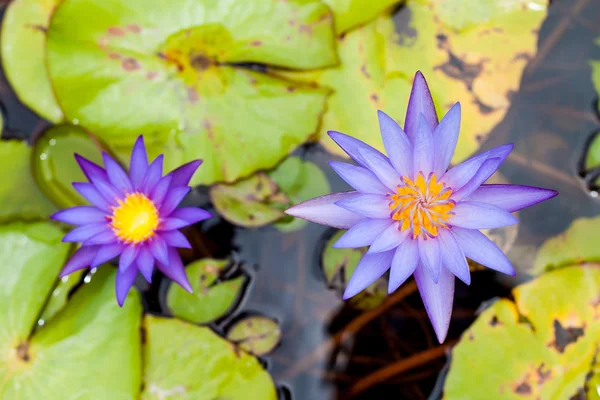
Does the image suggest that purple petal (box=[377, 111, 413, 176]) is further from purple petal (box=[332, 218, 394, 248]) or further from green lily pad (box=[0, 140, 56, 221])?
green lily pad (box=[0, 140, 56, 221])

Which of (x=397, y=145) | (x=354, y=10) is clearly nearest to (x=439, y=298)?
(x=397, y=145)

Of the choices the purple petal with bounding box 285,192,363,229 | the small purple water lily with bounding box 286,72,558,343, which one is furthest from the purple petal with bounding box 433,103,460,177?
the purple petal with bounding box 285,192,363,229

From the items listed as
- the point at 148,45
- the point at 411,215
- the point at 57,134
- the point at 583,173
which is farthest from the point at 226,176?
the point at 583,173

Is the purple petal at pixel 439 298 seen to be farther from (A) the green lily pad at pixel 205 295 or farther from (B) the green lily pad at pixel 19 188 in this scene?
(B) the green lily pad at pixel 19 188

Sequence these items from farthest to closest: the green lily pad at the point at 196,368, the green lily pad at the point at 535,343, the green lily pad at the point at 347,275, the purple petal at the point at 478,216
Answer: the green lily pad at the point at 347,275 < the green lily pad at the point at 196,368 < the green lily pad at the point at 535,343 < the purple petal at the point at 478,216

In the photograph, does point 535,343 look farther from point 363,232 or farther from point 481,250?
point 363,232

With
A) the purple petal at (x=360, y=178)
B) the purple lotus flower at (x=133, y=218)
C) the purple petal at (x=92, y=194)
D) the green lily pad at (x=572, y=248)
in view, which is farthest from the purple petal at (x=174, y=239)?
the green lily pad at (x=572, y=248)

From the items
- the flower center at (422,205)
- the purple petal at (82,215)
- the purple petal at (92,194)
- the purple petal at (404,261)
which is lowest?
the purple petal at (82,215)
